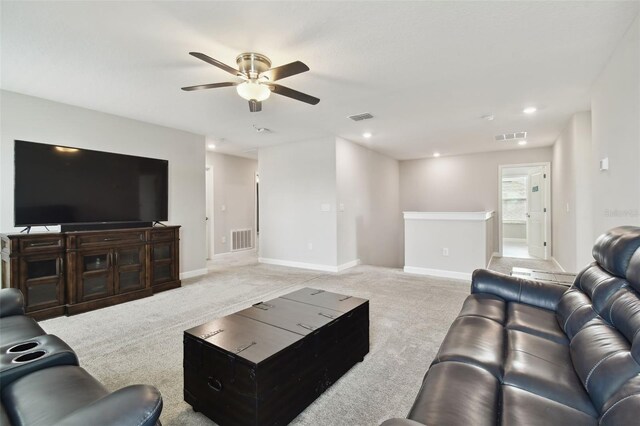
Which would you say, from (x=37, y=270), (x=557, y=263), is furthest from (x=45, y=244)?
(x=557, y=263)

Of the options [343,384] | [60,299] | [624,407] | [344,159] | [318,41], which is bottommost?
[343,384]

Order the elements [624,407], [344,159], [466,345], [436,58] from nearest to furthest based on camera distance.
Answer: [624,407]
[466,345]
[436,58]
[344,159]

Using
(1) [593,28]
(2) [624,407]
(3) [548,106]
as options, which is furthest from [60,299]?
(3) [548,106]

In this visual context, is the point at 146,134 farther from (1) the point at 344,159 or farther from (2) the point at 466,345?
(2) the point at 466,345

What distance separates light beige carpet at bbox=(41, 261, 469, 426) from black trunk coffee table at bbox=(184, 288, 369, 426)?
13cm

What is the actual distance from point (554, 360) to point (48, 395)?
2.04 meters

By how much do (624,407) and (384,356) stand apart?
1.61m

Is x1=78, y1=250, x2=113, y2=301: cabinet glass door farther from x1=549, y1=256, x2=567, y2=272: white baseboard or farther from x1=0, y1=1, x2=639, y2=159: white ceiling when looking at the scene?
x1=549, y1=256, x2=567, y2=272: white baseboard

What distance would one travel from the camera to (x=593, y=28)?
6.99 ft

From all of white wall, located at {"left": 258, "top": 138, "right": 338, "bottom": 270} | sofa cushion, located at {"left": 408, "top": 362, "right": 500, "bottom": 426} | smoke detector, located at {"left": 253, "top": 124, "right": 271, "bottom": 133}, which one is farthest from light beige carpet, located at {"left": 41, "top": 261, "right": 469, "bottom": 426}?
smoke detector, located at {"left": 253, "top": 124, "right": 271, "bottom": 133}

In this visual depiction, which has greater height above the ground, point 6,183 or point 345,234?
point 6,183

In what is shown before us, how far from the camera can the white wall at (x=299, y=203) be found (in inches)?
210

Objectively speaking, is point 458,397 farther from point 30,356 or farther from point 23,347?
point 23,347

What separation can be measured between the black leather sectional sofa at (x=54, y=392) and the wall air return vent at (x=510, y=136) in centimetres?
623
